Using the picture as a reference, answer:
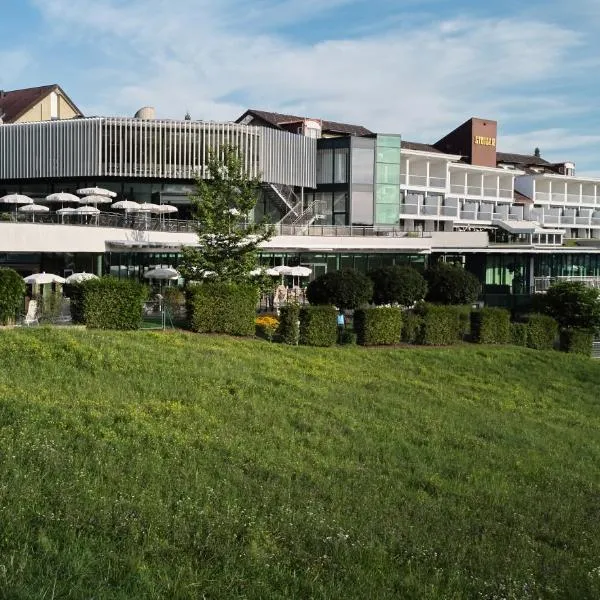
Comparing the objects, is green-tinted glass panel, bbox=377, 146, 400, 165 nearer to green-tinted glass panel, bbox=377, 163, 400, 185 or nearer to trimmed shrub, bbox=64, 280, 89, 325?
green-tinted glass panel, bbox=377, 163, 400, 185

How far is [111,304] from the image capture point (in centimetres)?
2408

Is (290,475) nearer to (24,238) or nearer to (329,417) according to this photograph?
(329,417)

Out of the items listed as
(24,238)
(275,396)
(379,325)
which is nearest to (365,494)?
(275,396)

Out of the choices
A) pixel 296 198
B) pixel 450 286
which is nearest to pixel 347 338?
pixel 450 286

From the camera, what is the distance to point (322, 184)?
5931cm

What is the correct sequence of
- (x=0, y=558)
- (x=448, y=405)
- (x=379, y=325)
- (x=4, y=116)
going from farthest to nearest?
(x=4, y=116), (x=379, y=325), (x=448, y=405), (x=0, y=558)

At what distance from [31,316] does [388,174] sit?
38.8 meters

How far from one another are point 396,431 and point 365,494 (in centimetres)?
476

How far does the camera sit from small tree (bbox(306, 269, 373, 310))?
34031mm

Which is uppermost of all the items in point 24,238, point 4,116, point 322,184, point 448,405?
point 4,116

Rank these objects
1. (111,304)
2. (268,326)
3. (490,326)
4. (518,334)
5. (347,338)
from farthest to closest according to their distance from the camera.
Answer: (518,334) → (490,326) → (347,338) → (268,326) → (111,304)

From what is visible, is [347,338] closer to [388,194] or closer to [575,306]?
[575,306]

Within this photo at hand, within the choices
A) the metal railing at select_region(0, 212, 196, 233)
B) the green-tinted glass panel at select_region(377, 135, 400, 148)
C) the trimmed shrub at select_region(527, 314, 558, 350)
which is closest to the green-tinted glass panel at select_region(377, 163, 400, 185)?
the green-tinted glass panel at select_region(377, 135, 400, 148)

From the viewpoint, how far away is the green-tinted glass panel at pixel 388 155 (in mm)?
58562
